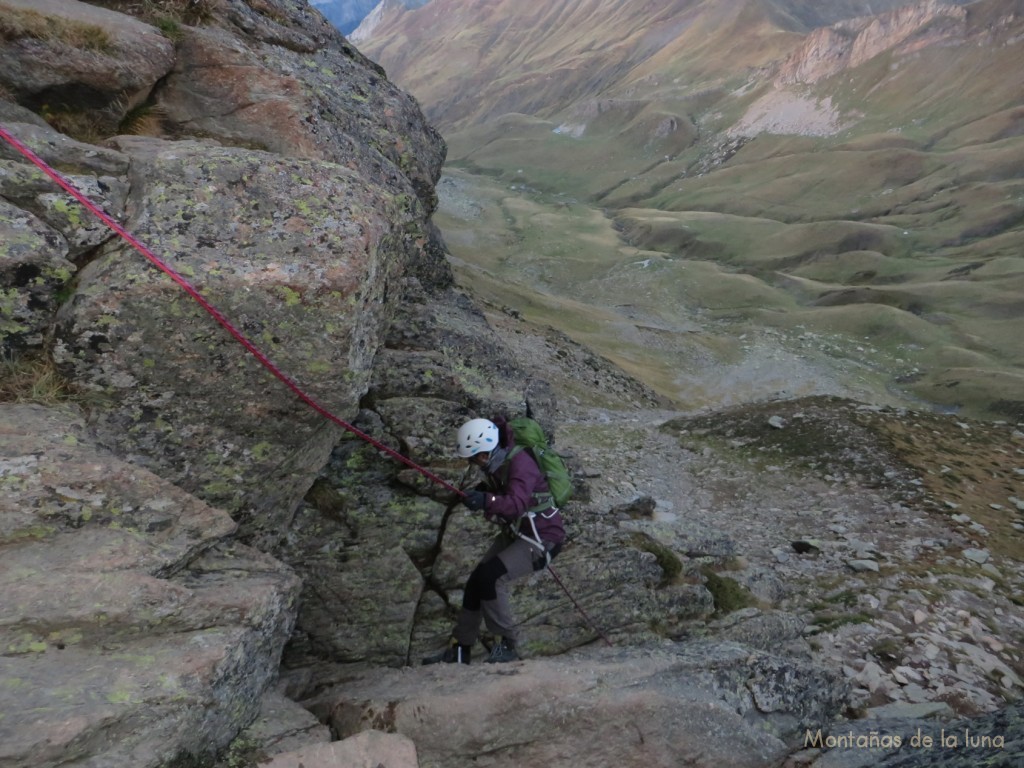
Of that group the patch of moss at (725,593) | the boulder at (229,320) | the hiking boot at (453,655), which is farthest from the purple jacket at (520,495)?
the patch of moss at (725,593)

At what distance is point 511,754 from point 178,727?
473cm

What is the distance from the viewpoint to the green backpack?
11.7m

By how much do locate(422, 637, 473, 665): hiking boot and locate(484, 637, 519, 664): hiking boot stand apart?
405 millimetres

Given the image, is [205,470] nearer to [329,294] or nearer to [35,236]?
[329,294]

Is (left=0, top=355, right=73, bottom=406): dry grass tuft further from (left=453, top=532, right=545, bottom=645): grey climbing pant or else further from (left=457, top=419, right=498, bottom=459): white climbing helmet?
(left=453, top=532, right=545, bottom=645): grey climbing pant

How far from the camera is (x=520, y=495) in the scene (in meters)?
11.0

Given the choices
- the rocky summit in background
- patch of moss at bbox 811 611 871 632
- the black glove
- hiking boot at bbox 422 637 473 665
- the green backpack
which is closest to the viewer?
the rocky summit in background

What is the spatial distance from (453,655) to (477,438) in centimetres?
430

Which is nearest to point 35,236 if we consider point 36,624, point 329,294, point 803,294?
point 329,294

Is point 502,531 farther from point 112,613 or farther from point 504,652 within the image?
point 112,613

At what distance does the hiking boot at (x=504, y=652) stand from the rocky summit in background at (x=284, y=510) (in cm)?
105

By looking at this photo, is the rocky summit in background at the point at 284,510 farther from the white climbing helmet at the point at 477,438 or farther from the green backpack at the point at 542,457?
the green backpack at the point at 542,457

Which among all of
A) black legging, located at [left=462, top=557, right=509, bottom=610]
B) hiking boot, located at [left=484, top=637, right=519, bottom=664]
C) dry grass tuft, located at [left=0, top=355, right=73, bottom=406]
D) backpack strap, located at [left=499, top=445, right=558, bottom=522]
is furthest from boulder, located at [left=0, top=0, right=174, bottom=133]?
hiking boot, located at [left=484, top=637, right=519, bottom=664]

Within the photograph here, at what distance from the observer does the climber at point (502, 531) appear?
11.1 m
